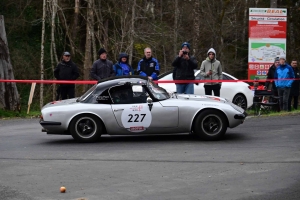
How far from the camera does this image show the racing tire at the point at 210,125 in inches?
502

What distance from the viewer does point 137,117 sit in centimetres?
1280

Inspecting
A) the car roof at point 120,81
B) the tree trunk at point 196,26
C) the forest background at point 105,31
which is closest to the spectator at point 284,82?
the car roof at point 120,81

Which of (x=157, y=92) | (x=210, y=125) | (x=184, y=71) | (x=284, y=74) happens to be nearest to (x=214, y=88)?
(x=184, y=71)

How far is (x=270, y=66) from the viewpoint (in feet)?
72.3

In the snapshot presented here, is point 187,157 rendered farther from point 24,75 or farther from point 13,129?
point 24,75

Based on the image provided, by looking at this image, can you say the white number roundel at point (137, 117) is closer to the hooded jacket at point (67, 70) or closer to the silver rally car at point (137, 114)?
the silver rally car at point (137, 114)

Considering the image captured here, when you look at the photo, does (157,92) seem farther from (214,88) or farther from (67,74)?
(67,74)

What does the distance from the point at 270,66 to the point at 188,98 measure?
949 cm

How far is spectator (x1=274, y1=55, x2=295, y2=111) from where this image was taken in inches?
765

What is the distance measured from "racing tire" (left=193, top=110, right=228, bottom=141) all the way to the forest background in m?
16.1

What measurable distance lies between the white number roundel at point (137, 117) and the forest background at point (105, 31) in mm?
15773

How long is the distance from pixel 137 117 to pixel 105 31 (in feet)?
56.5

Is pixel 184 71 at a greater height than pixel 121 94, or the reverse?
pixel 184 71

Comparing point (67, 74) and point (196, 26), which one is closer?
point (67, 74)
